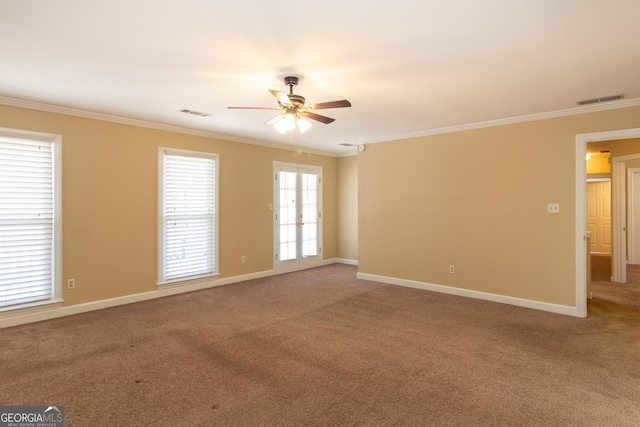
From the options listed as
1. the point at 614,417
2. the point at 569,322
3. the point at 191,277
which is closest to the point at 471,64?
the point at 614,417

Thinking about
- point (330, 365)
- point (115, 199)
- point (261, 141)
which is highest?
point (261, 141)

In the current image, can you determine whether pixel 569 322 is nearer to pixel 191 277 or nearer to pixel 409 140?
pixel 409 140

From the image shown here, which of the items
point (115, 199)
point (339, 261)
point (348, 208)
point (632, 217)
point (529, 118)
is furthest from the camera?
point (339, 261)

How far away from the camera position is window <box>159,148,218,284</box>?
17.7 ft

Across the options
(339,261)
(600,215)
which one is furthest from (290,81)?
(600,215)

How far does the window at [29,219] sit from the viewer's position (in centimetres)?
405

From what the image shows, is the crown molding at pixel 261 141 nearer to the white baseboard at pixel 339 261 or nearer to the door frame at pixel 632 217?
the white baseboard at pixel 339 261

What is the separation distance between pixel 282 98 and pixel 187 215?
129 inches

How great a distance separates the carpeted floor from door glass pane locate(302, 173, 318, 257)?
283 centimetres

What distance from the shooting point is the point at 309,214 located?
25.3 feet

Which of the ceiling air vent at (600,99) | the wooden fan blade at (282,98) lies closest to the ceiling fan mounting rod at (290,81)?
the wooden fan blade at (282,98)

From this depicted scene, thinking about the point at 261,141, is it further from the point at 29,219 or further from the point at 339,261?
the point at 29,219

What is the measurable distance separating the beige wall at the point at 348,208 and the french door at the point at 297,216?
2.06 ft

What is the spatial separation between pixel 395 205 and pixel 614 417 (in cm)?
416
